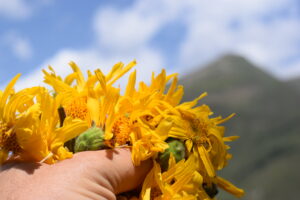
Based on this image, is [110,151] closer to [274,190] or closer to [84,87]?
[84,87]

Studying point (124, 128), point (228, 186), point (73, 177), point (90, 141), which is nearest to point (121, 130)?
point (124, 128)

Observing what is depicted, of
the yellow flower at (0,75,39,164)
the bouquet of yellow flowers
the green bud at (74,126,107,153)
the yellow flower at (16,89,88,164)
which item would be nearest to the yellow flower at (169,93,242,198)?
the bouquet of yellow flowers

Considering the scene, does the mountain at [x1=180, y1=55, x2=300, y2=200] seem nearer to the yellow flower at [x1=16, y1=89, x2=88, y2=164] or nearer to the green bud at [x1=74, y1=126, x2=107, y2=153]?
the green bud at [x1=74, y1=126, x2=107, y2=153]

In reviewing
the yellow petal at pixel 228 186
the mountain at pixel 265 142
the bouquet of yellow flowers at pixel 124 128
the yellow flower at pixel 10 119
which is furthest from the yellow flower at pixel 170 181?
the mountain at pixel 265 142

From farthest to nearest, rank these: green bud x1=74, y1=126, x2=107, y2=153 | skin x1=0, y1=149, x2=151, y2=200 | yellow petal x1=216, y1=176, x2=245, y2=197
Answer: yellow petal x1=216, y1=176, x2=245, y2=197 < green bud x1=74, y1=126, x2=107, y2=153 < skin x1=0, y1=149, x2=151, y2=200

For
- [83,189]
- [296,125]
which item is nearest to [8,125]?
[83,189]

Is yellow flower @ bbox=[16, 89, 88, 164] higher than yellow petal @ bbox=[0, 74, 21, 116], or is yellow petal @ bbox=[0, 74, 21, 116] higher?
yellow petal @ bbox=[0, 74, 21, 116]
